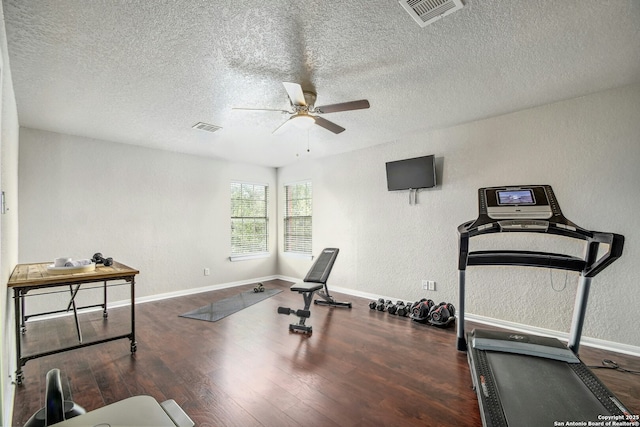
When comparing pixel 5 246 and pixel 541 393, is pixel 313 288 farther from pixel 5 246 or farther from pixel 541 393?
pixel 5 246

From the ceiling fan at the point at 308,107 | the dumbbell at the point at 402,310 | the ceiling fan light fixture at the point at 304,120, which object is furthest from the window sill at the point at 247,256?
the ceiling fan light fixture at the point at 304,120

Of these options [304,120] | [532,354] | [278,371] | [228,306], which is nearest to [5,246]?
[278,371]

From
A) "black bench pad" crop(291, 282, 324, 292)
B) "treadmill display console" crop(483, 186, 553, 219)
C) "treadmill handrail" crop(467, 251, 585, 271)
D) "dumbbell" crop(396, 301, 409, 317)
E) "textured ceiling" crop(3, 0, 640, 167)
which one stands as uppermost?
"textured ceiling" crop(3, 0, 640, 167)

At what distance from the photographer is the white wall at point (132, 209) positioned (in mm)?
4062

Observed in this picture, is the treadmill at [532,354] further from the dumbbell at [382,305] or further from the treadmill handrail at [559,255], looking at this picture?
the dumbbell at [382,305]

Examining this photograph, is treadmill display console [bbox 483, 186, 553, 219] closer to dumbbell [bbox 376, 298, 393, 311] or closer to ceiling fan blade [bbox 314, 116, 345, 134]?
ceiling fan blade [bbox 314, 116, 345, 134]

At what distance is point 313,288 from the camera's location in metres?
3.95

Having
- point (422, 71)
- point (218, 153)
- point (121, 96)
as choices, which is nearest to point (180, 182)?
point (218, 153)

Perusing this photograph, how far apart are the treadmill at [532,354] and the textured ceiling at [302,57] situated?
114cm

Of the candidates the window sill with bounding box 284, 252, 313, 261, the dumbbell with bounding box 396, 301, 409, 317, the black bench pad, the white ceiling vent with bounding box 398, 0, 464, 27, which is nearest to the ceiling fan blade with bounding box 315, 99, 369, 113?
the white ceiling vent with bounding box 398, 0, 464, 27

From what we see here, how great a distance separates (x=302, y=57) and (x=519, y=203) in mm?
2369

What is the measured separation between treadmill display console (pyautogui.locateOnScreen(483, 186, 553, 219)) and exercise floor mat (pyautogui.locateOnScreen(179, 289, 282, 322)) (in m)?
3.55

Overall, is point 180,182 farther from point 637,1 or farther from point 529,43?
point 637,1

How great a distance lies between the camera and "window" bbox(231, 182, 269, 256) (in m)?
6.30
